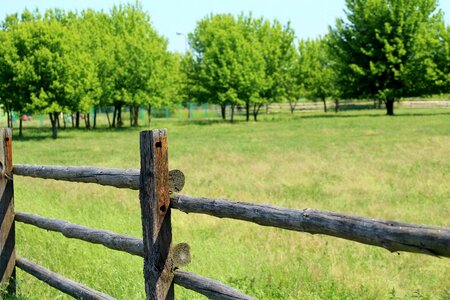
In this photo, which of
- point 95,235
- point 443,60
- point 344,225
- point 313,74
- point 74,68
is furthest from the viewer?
point 313,74

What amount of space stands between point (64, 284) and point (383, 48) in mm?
61368

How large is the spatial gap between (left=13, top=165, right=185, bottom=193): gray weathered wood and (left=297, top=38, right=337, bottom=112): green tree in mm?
72434

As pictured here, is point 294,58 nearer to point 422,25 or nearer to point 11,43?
point 422,25

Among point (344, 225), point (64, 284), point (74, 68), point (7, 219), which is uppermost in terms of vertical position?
point (74, 68)

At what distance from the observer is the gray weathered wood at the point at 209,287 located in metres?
4.07

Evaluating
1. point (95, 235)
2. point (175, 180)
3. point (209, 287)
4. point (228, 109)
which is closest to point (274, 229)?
point (95, 235)

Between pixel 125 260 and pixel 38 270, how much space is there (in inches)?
60.8

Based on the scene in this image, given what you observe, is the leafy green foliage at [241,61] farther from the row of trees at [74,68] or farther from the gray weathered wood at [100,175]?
the gray weathered wood at [100,175]

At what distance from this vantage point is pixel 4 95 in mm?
43594

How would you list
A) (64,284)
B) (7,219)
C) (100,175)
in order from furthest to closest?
1. (7,219)
2. (64,284)
3. (100,175)

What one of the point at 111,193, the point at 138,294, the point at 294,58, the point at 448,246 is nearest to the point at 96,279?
the point at 138,294

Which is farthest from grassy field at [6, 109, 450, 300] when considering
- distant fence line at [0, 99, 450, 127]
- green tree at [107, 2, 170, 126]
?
distant fence line at [0, 99, 450, 127]

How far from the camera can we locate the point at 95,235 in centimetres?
549

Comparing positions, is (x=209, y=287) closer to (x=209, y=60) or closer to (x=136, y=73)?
(x=136, y=73)
